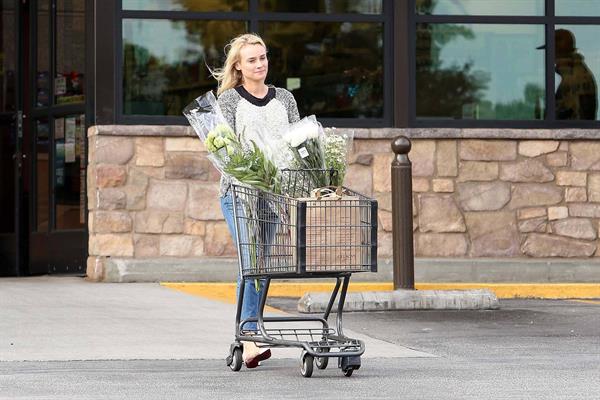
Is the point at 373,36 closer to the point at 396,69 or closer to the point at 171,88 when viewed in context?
the point at 396,69

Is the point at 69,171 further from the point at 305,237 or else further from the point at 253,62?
the point at 305,237

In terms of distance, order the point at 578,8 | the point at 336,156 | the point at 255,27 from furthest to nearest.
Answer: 1. the point at 578,8
2. the point at 255,27
3. the point at 336,156

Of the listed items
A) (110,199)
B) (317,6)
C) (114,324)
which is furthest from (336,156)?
(317,6)

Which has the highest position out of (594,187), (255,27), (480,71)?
(255,27)

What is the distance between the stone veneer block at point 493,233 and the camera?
13.3m

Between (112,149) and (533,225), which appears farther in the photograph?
(533,225)

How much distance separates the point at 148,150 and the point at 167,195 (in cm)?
42

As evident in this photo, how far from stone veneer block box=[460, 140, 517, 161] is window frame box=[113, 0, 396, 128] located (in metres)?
0.72

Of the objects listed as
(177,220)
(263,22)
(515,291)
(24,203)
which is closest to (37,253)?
(24,203)

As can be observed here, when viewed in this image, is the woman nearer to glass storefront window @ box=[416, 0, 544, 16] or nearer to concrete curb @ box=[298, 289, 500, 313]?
concrete curb @ box=[298, 289, 500, 313]

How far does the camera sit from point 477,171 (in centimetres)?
1324

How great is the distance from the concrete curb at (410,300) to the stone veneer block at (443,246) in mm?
1403

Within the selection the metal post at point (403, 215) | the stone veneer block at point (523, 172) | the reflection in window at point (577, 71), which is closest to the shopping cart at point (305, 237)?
the metal post at point (403, 215)

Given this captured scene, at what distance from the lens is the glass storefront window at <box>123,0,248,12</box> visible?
13.0 m
